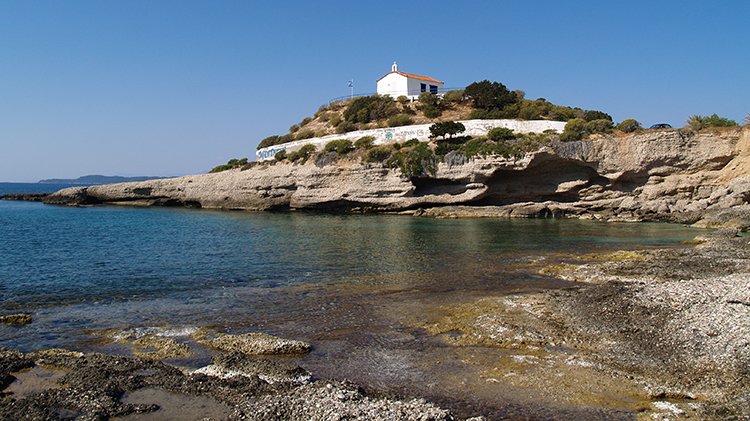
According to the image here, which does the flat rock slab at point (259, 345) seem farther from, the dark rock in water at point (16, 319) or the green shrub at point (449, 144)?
the green shrub at point (449, 144)

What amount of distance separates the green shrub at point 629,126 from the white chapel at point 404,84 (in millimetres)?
29703

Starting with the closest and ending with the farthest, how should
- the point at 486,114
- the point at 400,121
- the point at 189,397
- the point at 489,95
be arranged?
the point at 189,397 < the point at 486,114 < the point at 400,121 < the point at 489,95

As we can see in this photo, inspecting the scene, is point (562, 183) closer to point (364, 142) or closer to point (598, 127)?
point (598, 127)

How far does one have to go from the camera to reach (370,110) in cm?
6800

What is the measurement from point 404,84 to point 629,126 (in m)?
33.3

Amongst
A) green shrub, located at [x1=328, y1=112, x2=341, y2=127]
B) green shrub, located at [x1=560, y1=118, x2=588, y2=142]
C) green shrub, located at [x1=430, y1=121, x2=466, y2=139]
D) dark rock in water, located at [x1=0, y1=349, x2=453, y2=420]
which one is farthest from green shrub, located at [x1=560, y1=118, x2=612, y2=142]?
dark rock in water, located at [x1=0, y1=349, x2=453, y2=420]

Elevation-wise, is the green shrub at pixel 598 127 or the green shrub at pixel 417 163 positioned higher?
the green shrub at pixel 598 127

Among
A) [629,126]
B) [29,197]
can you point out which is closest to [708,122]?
[629,126]

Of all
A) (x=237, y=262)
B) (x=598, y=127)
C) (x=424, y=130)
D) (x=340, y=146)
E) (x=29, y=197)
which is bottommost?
(x=237, y=262)

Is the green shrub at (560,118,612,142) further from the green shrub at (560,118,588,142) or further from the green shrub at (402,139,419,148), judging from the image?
the green shrub at (402,139,419,148)

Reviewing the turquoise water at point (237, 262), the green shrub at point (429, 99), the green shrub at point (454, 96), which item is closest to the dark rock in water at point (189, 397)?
the turquoise water at point (237, 262)

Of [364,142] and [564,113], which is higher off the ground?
[564,113]

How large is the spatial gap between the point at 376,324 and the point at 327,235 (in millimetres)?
20724

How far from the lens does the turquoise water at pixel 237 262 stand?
15.1 m
